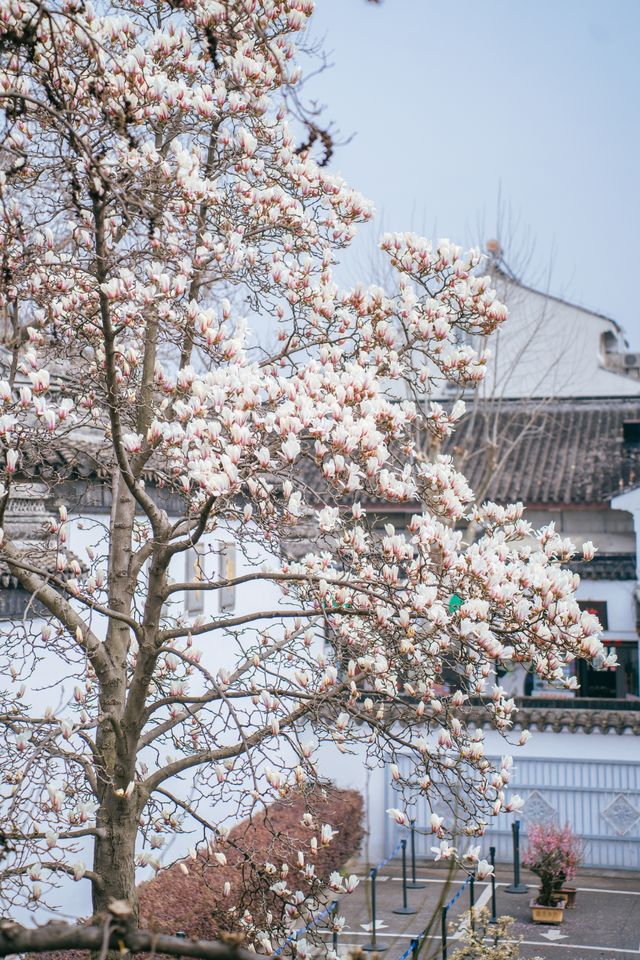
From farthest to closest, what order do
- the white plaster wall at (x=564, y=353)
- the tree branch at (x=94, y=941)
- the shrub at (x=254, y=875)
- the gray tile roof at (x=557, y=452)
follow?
the white plaster wall at (x=564, y=353) → the gray tile roof at (x=557, y=452) → the shrub at (x=254, y=875) → the tree branch at (x=94, y=941)

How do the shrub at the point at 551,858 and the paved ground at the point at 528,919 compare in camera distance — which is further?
the shrub at the point at 551,858

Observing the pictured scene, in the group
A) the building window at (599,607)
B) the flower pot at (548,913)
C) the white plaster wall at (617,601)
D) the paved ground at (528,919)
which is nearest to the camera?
the paved ground at (528,919)

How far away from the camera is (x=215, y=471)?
5.36m

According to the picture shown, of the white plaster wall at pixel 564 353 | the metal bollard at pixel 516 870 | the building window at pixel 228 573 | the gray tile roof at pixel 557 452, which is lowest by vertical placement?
the metal bollard at pixel 516 870

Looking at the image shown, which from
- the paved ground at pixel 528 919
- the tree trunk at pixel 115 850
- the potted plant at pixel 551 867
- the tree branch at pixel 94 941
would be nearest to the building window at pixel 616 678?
the paved ground at pixel 528 919

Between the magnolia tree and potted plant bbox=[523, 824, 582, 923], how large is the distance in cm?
943

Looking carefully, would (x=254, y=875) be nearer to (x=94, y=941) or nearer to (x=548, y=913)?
(x=548, y=913)

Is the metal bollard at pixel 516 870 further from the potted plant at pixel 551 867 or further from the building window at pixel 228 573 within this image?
the building window at pixel 228 573

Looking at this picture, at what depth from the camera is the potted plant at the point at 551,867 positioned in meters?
15.1

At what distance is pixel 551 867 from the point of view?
15180 mm

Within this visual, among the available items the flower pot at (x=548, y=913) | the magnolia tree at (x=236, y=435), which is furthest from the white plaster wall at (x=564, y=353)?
the magnolia tree at (x=236, y=435)

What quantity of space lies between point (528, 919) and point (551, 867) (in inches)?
36.5

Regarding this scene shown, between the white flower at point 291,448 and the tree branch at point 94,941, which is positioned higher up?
the white flower at point 291,448

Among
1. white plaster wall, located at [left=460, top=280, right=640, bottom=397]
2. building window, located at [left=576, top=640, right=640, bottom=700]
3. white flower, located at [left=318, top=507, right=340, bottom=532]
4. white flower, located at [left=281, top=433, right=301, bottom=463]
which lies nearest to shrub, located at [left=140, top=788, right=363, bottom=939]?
white flower, located at [left=318, top=507, right=340, bottom=532]
